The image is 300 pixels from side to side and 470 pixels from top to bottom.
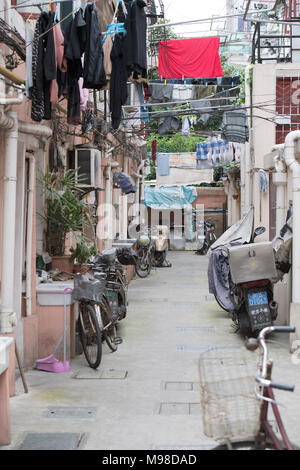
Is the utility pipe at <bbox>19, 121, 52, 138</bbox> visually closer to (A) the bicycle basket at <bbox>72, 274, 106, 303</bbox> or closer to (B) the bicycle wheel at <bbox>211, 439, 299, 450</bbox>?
(A) the bicycle basket at <bbox>72, 274, 106, 303</bbox>

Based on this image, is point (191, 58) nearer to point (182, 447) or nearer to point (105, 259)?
point (105, 259)

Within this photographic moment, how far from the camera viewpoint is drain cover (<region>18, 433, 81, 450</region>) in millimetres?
5539

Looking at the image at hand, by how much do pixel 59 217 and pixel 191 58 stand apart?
32.7 feet

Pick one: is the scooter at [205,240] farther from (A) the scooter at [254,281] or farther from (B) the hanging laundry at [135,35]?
(B) the hanging laundry at [135,35]

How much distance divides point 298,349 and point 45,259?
425cm

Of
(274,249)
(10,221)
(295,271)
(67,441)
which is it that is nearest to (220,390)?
(67,441)

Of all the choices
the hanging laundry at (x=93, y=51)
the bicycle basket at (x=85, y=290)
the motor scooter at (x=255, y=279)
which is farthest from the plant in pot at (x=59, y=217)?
the hanging laundry at (x=93, y=51)

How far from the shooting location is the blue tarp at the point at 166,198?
106 ft

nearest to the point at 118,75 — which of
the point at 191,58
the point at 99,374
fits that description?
the point at 99,374

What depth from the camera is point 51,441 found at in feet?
18.7

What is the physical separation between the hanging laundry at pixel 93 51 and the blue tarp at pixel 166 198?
24392 millimetres

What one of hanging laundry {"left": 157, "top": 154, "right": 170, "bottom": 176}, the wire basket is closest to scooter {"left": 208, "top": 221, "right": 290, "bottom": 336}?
the wire basket

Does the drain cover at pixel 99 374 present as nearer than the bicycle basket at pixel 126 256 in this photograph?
Yes
